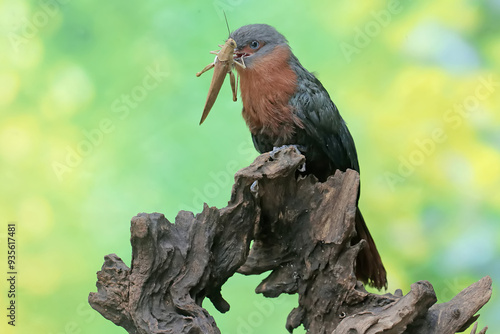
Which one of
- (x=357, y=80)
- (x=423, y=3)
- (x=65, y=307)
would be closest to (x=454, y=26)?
(x=423, y=3)

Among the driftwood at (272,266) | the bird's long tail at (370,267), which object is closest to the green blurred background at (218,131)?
the bird's long tail at (370,267)

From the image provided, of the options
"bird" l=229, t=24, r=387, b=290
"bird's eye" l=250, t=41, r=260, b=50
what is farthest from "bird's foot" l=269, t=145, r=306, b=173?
"bird's eye" l=250, t=41, r=260, b=50

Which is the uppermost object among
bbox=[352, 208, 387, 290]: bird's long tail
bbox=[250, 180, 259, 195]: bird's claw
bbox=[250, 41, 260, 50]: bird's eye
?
bbox=[250, 41, 260, 50]: bird's eye

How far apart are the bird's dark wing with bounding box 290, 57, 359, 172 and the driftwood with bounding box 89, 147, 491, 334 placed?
246mm

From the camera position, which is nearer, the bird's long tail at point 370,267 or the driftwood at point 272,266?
the driftwood at point 272,266

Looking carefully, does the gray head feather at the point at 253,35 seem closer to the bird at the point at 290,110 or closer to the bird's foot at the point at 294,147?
the bird at the point at 290,110

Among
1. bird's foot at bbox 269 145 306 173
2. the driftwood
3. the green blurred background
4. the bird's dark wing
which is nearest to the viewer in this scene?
the driftwood

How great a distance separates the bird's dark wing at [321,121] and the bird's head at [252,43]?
4.5 inches

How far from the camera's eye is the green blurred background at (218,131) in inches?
116

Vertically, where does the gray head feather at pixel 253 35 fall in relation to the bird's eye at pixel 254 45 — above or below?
above

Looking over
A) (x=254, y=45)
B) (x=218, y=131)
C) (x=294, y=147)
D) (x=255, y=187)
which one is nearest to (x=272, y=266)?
(x=255, y=187)

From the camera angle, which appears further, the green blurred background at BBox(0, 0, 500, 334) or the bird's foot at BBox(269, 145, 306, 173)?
the green blurred background at BBox(0, 0, 500, 334)

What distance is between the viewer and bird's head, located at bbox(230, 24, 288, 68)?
231 centimetres

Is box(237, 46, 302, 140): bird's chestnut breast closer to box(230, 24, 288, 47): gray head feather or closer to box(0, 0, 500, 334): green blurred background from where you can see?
box(230, 24, 288, 47): gray head feather
